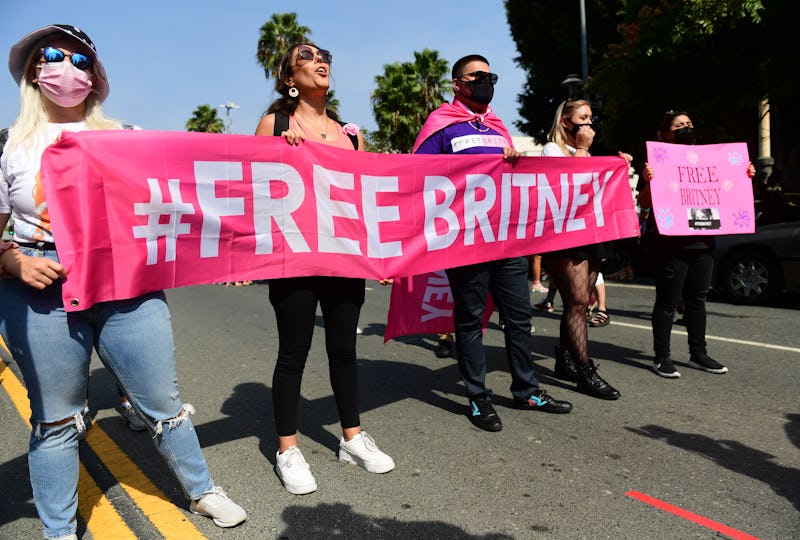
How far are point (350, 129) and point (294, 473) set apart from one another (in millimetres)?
1751

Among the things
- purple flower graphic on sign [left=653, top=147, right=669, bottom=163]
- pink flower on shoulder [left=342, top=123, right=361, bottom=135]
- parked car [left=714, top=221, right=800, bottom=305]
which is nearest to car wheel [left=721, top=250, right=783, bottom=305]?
parked car [left=714, top=221, right=800, bottom=305]

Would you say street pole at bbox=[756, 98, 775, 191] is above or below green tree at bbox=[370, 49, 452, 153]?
below

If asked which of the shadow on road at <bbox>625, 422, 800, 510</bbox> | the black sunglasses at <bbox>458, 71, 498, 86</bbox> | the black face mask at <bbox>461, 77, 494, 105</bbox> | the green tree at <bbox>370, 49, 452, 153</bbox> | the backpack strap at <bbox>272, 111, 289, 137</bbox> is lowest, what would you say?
the shadow on road at <bbox>625, 422, 800, 510</bbox>

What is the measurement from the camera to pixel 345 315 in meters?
3.22

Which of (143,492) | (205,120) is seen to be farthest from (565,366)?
(205,120)

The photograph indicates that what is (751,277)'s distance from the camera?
927 centimetres

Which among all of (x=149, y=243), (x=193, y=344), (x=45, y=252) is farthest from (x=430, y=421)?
(x=193, y=344)

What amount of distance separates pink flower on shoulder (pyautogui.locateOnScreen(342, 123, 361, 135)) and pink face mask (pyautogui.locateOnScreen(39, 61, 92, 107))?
4.36 feet

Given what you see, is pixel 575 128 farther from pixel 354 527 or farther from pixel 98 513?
pixel 98 513

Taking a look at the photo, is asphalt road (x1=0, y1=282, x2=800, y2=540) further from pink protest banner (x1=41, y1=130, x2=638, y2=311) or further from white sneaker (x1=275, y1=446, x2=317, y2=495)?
pink protest banner (x1=41, y1=130, x2=638, y2=311)

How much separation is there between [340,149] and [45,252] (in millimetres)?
1488

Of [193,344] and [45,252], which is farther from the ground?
[45,252]

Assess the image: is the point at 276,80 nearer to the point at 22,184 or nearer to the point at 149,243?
the point at 149,243

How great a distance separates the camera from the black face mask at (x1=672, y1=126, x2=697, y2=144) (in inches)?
202
